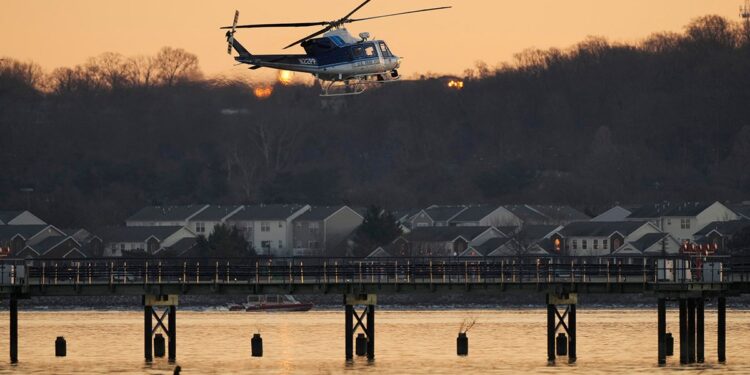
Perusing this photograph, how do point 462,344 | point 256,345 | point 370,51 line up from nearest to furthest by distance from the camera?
point 256,345 → point 462,344 → point 370,51

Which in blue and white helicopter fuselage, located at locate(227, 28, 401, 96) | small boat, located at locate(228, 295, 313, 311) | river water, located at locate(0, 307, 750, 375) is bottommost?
river water, located at locate(0, 307, 750, 375)

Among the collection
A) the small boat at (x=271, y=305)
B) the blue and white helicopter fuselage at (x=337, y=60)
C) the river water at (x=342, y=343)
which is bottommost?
the river water at (x=342, y=343)

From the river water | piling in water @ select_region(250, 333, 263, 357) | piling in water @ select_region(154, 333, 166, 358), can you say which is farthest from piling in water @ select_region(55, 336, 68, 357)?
piling in water @ select_region(250, 333, 263, 357)

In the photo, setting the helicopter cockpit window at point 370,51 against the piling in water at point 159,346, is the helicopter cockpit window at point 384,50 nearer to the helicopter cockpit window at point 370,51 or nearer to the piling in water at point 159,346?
the helicopter cockpit window at point 370,51

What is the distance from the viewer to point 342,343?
123062 millimetres

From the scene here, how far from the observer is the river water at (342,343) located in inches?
4063

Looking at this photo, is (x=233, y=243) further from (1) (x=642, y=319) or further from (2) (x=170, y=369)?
(2) (x=170, y=369)

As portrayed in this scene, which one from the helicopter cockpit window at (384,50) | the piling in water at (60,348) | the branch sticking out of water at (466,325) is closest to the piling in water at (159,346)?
the piling in water at (60,348)

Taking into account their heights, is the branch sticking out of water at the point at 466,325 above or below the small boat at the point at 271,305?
below

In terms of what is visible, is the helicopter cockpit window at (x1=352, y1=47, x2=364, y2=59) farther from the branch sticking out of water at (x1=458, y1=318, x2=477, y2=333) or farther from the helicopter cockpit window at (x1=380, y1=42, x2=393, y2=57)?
the branch sticking out of water at (x1=458, y1=318, x2=477, y2=333)

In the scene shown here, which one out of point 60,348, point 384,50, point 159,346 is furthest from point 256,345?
point 384,50

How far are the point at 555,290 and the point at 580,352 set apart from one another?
9.81 metres

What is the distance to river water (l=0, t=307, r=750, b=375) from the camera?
A: 103188 mm

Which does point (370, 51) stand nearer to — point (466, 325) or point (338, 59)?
point (338, 59)
